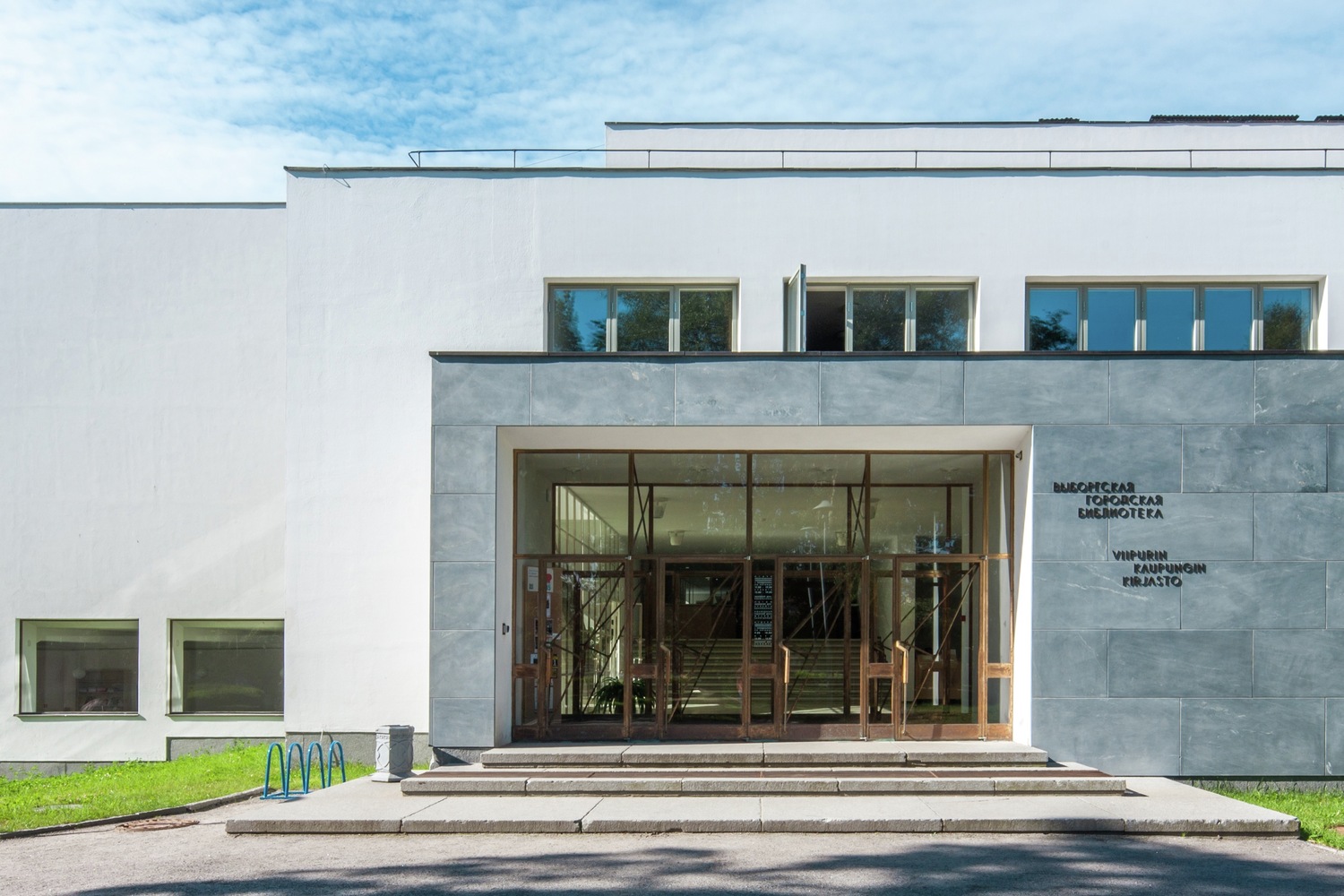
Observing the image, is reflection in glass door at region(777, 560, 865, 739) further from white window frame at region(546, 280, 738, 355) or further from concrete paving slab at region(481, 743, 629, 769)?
white window frame at region(546, 280, 738, 355)

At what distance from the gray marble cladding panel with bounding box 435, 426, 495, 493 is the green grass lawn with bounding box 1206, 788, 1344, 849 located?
888 centimetres

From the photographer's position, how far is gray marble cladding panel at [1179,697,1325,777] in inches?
513

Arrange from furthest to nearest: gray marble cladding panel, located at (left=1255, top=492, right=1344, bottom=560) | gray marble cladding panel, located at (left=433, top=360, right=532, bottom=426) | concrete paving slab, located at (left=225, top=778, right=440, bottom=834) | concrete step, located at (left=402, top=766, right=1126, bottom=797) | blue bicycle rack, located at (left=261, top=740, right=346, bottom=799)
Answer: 1. gray marble cladding panel, located at (left=433, top=360, right=532, bottom=426)
2. gray marble cladding panel, located at (left=1255, top=492, right=1344, bottom=560)
3. blue bicycle rack, located at (left=261, top=740, right=346, bottom=799)
4. concrete step, located at (left=402, top=766, right=1126, bottom=797)
5. concrete paving slab, located at (left=225, top=778, right=440, bottom=834)

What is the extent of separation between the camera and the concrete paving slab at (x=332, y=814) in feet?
35.1

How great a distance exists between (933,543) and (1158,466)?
2.86m

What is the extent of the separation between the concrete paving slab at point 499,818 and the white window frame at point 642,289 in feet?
19.6

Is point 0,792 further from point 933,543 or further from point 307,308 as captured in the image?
point 933,543

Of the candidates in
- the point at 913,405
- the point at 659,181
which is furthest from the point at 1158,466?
the point at 659,181

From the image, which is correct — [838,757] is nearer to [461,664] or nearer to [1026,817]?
[1026,817]

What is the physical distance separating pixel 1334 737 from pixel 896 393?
620 centimetres

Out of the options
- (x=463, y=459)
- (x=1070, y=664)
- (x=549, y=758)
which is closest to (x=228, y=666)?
(x=463, y=459)

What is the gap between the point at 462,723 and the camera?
43.7ft

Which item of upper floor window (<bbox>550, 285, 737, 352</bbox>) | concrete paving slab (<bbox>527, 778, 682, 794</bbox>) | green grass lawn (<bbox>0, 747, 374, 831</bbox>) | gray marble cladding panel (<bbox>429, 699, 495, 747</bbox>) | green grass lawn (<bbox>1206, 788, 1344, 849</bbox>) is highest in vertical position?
upper floor window (<bbox>550, 285, 737, 352</bbox>)

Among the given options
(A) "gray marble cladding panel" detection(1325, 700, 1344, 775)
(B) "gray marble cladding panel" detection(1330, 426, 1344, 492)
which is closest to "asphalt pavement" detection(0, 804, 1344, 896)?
(A) "gray marble cladding panel" detection(1325, 700, 1344, 775)
